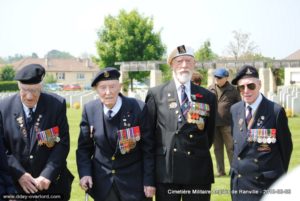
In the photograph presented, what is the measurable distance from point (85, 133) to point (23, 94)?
0.73 m

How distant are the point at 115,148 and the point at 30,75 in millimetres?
1099

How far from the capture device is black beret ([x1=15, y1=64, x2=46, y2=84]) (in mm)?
4667

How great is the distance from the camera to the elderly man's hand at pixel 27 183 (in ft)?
15.5

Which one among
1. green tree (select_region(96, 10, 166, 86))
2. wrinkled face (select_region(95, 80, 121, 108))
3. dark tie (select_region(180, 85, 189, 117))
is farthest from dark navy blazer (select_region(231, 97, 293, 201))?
green tree (select_region(96, 10, 166, 86))

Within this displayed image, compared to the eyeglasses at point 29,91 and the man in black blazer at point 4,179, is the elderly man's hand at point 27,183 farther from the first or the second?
the eyeglasses at point 29,91

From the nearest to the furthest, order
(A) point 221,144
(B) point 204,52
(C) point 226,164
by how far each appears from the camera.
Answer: (A) point 221,144 < (C) point 226,164 < (B) point 204,52

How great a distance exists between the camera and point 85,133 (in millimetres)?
4930

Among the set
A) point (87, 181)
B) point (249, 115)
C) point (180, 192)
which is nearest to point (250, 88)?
point (249, 115)

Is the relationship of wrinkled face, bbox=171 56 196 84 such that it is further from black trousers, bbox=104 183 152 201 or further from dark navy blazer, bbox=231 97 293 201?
black trousers, bbox=104 183 152 201

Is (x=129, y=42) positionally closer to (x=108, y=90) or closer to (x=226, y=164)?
(x=226, y=164)

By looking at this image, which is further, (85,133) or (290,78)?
(290,78)

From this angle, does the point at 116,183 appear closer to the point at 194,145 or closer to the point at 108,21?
the point at 194,145

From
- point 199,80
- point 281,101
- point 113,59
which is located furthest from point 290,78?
point 199,80

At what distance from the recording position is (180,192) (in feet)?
16.2
